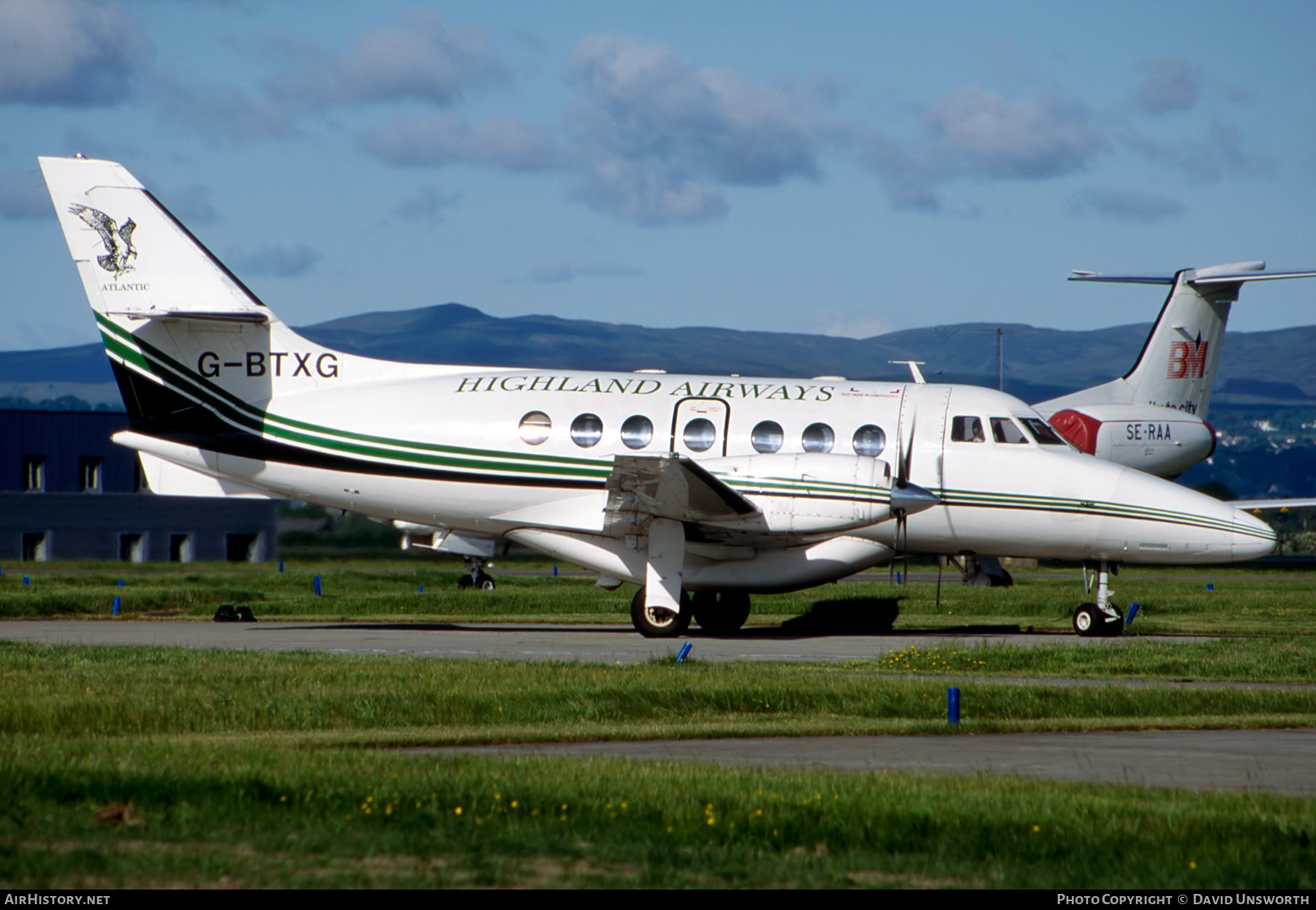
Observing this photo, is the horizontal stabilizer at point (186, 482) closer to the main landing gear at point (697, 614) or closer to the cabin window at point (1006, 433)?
the main landing gear at point (697, 614)

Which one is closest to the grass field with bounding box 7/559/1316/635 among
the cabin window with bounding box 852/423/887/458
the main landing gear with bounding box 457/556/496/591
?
the main landing gear with bounding box 457/556/496/591

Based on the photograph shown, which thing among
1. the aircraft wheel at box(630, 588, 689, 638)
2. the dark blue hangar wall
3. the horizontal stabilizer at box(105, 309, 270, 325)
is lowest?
the aircraft wheel at box(630, 588, 689, 638)

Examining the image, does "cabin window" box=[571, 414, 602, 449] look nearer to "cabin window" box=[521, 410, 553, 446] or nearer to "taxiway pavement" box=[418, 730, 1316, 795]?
"cabin window" box=[521, 410, 553, 446]

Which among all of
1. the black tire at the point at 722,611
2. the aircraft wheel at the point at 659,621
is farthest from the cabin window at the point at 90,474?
the aircraft wheel at the point at 659,621

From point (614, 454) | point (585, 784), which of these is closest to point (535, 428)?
point (614, 454)

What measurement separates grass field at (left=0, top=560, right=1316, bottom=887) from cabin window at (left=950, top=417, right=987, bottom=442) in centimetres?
451

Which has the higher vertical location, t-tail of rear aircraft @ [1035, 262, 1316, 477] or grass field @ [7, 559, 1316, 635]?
t-tail of rear aircraft @ [1035, 262, 1316, 477]

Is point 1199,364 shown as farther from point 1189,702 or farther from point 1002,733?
point 1002,733

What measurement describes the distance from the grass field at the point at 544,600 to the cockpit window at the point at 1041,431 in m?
3.88

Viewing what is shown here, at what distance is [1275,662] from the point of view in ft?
57.9

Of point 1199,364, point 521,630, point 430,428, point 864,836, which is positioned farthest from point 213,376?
point 1199,364

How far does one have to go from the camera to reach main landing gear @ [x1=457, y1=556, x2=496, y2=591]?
35991mm

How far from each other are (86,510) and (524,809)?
52685mm

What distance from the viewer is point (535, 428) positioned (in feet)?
76.6
